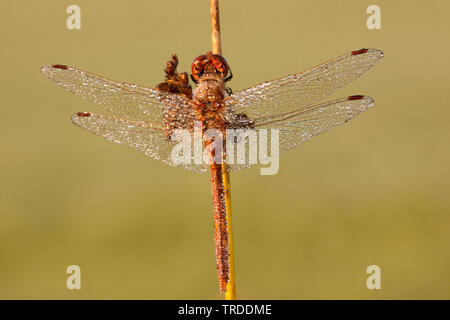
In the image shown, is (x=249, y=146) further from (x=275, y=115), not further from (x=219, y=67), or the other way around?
(x=219, y=67)

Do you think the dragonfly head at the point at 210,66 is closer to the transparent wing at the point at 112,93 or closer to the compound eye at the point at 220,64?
the compound eye at the point at 220,64

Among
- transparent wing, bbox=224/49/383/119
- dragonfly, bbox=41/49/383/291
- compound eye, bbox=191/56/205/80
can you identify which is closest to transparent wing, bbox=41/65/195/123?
dragonfly, bbox=41/49/383/291

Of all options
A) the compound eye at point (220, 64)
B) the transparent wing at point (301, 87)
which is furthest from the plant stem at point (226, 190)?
the transparent wing at point (301, 87)

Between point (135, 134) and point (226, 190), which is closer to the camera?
point (226, 190)

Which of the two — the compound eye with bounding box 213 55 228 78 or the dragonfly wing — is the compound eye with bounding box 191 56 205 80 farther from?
the dragonfly wing

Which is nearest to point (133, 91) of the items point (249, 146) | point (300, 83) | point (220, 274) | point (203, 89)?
point (203, 89)

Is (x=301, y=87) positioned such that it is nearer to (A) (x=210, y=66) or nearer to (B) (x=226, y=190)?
(A) (x=210, y=66)

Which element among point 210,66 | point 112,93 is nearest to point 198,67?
point 210,66
